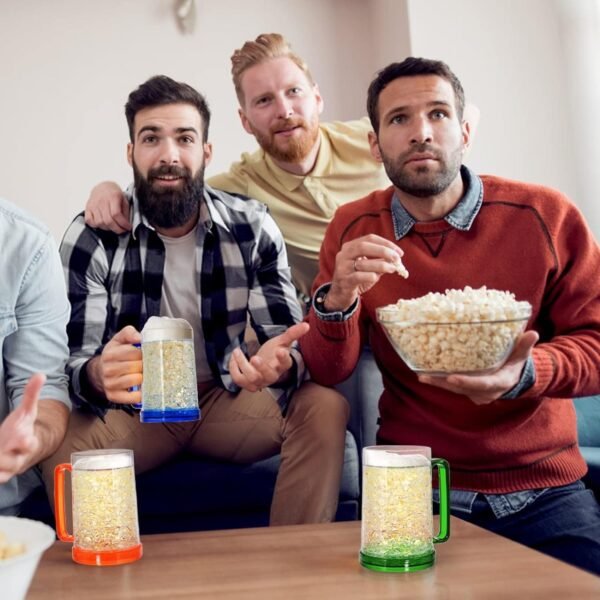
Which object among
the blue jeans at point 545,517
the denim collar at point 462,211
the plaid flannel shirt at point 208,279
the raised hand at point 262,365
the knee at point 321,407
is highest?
the denim collar at point 462,211

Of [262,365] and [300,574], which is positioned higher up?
[262,365]

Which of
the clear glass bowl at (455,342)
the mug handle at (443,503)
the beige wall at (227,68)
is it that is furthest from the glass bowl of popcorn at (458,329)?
the beige wall at (227,68)

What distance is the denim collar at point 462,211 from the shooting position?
1.78 m

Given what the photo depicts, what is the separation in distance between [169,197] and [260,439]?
0.63m

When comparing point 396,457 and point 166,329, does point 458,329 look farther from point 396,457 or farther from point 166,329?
point 166,329

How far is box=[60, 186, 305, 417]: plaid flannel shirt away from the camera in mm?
2121

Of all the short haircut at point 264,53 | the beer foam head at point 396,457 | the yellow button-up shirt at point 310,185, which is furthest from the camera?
the short haircut at point 264,53

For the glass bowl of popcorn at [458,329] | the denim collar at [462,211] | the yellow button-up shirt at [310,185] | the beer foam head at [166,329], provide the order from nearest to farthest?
the glass bowl of popcorn at [458,329], the beer foam head at [166,329], the denim collar at [462,211], the yellow button-up shirt at [310,185]

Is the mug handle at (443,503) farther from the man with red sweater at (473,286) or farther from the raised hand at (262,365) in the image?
the raised hand at (262,365)

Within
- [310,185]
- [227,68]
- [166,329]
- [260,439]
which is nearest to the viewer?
[166,329]

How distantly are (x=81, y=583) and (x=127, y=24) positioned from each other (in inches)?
138

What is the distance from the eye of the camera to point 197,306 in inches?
85.0

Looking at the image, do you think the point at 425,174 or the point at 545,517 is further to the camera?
the point at 425,174

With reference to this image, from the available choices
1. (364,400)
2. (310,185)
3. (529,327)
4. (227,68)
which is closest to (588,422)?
(364,400)
